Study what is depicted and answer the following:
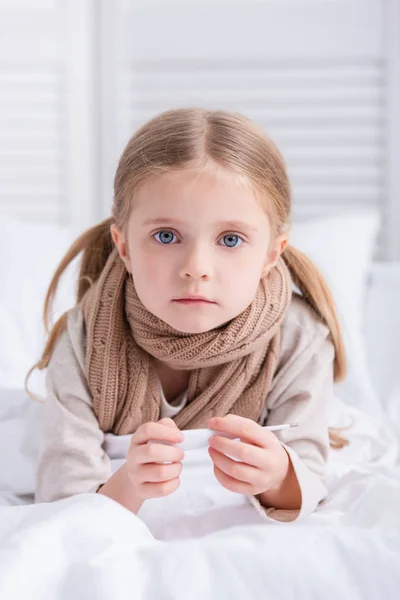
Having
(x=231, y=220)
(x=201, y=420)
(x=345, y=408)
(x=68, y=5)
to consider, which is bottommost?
(x=345, y=408)

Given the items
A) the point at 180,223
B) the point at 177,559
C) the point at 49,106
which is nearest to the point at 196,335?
the point at 180,223

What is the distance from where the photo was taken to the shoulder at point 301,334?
42.9 inches

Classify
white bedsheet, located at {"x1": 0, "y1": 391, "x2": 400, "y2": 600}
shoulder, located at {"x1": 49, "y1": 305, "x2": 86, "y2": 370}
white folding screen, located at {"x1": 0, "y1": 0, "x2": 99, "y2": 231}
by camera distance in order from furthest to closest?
Answer: white folding screen, located at {"x1": 0, "y1": 0, "x2": 99, "y2": 231} < shoulder, located at {"x1": 49, "y1": 305, "x2": 86, "y2": 370} < white bedsheet, located at {"x1": 0, "y1": 391, "x2": 400, "y2": 600}

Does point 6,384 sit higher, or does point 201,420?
point 201,420

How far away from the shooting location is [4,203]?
8.55ft

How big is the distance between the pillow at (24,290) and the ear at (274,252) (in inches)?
22.7

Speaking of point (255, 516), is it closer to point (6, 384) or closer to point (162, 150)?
point (162, 150)

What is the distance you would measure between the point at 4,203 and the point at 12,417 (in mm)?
1437

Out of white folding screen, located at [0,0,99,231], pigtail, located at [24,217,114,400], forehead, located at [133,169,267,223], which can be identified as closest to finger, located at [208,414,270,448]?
forehead, located at [133,169,267,223]

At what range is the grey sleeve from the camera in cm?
99

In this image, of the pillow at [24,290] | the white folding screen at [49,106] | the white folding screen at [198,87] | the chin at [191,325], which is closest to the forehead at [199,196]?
the chin at [191,325]

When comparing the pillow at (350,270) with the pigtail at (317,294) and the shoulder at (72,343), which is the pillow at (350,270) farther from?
the shoulder at (72,343)

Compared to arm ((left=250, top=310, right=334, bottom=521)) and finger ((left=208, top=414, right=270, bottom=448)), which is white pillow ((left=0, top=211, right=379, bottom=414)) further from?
finger ((left=208, top=414, right=270, bottom=448))

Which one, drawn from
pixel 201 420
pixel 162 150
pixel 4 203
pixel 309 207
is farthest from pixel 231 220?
pixel 4 203
